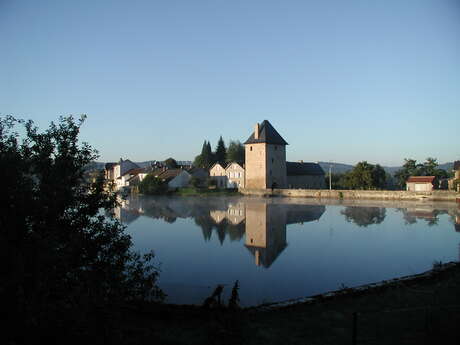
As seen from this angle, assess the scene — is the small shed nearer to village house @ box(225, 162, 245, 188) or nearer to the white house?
village house @ box(225, 162, 245, 188)

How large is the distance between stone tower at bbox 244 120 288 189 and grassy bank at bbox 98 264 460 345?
42338mm

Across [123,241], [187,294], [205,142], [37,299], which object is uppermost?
[205,142]

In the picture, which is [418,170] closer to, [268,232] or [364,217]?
[364,217]

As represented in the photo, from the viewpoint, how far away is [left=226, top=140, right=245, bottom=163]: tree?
81000mm

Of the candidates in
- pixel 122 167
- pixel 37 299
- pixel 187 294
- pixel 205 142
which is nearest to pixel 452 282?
pixel 187 294

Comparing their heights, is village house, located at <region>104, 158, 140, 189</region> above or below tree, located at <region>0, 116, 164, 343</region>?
above

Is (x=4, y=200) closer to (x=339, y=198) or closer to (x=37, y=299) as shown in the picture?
Result: (x=37, y=299)

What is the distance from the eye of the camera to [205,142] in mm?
82562

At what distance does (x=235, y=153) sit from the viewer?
81.7 metres

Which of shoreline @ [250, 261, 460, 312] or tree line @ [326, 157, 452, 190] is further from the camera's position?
tree line @ [326, 157, 452, 190]

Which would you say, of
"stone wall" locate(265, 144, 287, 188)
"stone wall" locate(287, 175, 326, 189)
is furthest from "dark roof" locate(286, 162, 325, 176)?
"stone wall" locate(265, 144, 287, 188)

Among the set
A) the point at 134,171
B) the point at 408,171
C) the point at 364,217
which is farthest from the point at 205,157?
the point at 364,217

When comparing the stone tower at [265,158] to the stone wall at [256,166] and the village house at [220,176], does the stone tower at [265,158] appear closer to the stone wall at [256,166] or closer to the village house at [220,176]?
the stone wall at [256,166]

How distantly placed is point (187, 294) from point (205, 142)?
74.2 m
